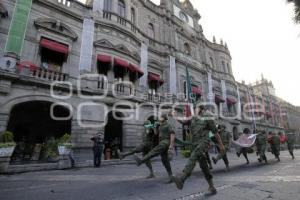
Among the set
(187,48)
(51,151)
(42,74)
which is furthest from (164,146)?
(187,48)

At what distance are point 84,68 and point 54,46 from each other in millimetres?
2172

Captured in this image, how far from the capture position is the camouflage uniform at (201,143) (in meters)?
3.90

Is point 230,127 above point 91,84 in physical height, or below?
below

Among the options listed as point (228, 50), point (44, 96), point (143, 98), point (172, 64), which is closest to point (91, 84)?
point (44, 96)

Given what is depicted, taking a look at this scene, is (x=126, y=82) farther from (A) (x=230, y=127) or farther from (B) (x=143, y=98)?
(A) (x=230, y=127)

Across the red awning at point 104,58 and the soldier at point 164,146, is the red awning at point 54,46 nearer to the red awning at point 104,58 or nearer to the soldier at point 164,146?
the red awning at point 104,58

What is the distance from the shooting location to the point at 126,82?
14414 mm

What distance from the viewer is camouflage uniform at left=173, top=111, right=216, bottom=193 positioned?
12.8ft

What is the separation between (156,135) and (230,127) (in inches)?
831

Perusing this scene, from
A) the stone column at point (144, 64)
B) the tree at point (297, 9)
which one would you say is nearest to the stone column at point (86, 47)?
the stone column at point (144, 64)

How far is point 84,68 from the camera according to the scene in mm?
13078

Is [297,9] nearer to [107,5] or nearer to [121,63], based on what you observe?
[121,63]

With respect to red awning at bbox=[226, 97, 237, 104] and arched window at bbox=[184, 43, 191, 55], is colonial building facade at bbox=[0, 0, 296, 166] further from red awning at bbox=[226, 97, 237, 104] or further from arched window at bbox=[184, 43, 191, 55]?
red awning at bbox=[226, 97, 237, 104]

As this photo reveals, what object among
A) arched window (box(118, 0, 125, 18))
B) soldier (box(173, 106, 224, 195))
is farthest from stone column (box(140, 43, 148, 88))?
soldier (box(173, 106, 224, 195))
